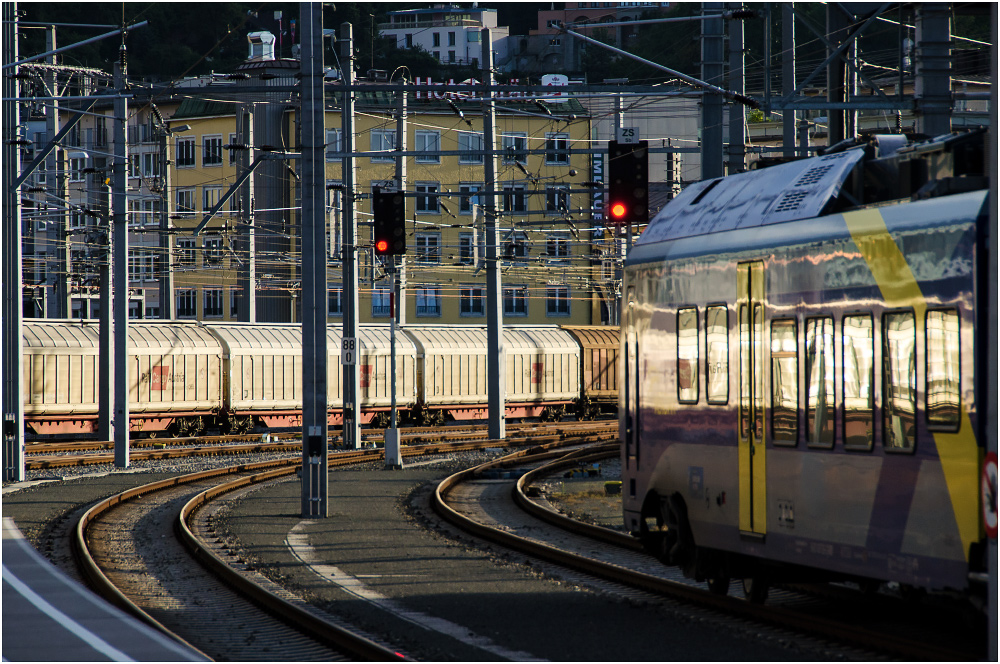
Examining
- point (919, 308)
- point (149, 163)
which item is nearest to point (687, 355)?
point (919, 308)

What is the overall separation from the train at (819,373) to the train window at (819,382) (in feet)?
0.05

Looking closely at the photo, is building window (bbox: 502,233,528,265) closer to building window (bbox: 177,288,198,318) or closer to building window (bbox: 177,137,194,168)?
building window (bbox: 177,137,194,168)

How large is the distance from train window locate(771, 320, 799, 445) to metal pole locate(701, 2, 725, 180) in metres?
7.70

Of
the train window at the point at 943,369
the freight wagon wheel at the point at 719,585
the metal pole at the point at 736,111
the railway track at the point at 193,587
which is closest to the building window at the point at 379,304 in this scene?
the railway track at the point at 193,587

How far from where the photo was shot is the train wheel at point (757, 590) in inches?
447

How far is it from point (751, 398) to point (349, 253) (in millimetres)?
21764

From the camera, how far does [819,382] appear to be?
9891 millimetres

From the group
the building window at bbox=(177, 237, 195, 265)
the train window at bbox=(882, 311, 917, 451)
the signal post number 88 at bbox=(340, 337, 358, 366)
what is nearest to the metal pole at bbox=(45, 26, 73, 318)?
the building window at bbox=(177, 237, 195, 265)

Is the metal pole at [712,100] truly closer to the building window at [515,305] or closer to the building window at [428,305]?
the building window at [428,305]

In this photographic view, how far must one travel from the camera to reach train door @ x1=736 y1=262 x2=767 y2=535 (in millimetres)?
10602

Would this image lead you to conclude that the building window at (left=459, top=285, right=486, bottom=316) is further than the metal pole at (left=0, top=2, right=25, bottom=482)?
Yes

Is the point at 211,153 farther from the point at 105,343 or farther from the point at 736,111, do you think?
the point at 736,111

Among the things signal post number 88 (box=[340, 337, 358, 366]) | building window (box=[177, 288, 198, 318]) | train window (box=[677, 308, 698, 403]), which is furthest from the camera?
building window (box=[177, 288, 198, 318])

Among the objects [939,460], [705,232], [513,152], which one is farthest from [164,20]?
[939,460]
